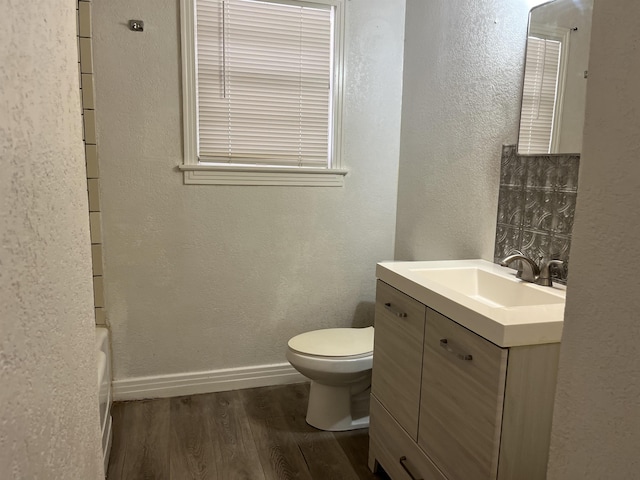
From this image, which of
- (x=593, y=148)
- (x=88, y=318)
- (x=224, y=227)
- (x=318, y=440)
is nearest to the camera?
(x=593, y=148)

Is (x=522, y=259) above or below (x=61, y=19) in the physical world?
below

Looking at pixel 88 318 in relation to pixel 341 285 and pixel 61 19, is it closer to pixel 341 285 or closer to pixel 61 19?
pixel 61 19

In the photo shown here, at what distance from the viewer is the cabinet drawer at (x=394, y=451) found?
5.67ft

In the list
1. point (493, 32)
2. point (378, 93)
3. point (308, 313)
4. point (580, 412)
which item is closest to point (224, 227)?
A: point (308, 313)

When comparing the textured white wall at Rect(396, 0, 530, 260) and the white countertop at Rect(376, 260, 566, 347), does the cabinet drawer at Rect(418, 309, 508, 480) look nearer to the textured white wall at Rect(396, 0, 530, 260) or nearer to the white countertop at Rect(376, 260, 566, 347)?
the white countertop at Rect(376, 260, 566, 347)

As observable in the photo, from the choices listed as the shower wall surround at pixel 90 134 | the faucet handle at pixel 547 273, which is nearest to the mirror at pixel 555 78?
the faucet handle at pixel 547 273

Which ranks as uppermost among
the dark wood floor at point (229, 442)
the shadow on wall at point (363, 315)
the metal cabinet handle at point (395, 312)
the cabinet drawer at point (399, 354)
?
the metal cabinet handle at point (395, 312)

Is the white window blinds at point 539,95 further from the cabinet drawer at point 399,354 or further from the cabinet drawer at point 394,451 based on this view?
the cabinet drawer at point 394,451

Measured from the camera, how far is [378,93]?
9.45 ft

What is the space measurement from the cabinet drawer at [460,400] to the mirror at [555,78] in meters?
0.79

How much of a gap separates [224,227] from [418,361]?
4.58 ft

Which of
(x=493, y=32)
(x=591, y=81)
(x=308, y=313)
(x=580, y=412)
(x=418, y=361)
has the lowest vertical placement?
(x=308, y=313)

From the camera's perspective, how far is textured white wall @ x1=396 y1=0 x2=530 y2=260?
211 cm

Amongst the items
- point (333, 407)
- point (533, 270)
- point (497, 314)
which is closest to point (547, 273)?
point (533, 270)
